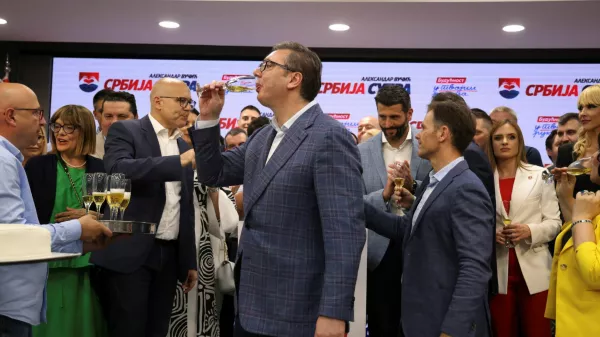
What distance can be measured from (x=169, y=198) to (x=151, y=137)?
36 cm

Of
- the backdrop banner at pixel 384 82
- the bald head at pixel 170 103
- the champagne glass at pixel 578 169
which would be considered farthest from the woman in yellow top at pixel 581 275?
the backdrop banner at pixel 384 82

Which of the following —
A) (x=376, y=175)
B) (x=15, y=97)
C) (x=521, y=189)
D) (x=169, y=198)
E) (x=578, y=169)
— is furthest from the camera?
(x=521, y=189)

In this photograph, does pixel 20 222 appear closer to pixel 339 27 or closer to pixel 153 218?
pixel 153 218

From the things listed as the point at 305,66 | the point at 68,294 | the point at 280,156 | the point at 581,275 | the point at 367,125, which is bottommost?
the point at 68,294

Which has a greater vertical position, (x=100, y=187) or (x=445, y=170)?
(x=445, y=170)

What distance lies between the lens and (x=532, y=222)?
173 inches

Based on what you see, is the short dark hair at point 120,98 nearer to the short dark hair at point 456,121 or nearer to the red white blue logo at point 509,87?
the short dark hair at point 456,121

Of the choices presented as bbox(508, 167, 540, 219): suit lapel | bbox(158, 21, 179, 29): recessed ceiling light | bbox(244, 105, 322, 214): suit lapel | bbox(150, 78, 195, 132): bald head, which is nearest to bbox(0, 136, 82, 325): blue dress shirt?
bbox(244, 105, 322, 214): suit lapel

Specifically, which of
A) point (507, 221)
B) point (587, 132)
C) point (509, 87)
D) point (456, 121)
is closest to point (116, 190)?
point (456, 121)

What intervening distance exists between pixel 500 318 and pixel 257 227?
2114mm

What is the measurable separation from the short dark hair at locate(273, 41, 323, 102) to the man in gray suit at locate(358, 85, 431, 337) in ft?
3.40

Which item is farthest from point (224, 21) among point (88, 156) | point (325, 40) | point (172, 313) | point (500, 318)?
point (500, 318)

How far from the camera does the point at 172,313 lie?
14.1 feet

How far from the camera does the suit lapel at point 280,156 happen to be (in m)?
2.71
